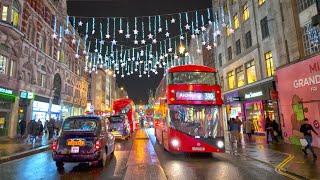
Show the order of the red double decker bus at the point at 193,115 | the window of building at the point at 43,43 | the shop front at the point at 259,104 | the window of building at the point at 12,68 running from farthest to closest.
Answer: the window of building at the point at 43,43, the window of building at the point at 12,68, the shop front at the point at 259,104, the red double decker bus at the point at 193,115

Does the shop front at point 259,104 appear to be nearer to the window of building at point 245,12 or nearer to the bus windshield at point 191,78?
the window of building at point 245,12

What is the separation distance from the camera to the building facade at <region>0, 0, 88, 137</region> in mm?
25750

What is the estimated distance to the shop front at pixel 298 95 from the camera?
54.7 feet

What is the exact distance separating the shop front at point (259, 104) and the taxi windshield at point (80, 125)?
15489 millimetres

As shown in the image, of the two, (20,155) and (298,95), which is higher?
(298,95)

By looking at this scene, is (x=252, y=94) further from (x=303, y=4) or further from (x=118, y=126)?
(x=118, y=126)

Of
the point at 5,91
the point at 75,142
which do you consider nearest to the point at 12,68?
the point at 5,91

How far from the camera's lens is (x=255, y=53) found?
26797 mm

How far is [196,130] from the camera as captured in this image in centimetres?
1441

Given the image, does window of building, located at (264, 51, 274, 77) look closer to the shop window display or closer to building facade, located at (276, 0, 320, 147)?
the shop window display

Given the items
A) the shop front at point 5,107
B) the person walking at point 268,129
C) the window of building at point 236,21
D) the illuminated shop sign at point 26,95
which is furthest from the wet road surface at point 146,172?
the window of building at point 236,21

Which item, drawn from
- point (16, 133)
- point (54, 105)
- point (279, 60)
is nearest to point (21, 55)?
point (16, 133)

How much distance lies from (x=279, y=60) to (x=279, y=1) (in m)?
4.36

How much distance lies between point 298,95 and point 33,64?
25.7 m
